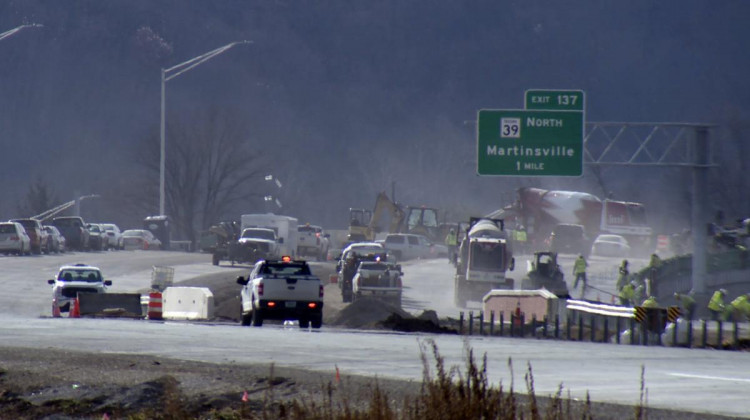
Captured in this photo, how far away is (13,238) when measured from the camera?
5881 cm

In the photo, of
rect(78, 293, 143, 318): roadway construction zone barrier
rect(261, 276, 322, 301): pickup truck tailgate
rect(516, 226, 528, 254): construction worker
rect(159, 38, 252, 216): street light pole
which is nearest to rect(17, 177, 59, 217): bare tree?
rect(159, 38, 252, 216): street light pole

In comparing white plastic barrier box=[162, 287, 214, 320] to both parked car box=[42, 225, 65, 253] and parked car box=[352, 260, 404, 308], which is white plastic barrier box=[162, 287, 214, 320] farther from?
parked car box=[42, 225, 65, 253]

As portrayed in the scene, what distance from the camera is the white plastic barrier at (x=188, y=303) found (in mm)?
34794

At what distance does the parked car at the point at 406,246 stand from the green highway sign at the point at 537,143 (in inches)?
1225

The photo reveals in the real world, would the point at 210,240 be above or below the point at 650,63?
below

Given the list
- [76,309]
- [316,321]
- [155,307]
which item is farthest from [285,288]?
[76,309]

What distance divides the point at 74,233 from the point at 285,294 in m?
45.1

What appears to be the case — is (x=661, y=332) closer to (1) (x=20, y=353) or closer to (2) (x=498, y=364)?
(2) (x=498, y=364)

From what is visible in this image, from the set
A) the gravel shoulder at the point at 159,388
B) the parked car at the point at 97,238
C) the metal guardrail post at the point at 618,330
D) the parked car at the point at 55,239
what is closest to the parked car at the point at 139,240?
the parked car at the point at 97,238

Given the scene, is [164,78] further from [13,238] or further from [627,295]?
[627,295]

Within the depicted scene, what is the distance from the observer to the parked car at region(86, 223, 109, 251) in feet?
235

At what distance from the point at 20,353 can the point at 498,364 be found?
6344 mm

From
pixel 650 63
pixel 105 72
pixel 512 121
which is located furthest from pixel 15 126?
pixel 512 121

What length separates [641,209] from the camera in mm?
94562
